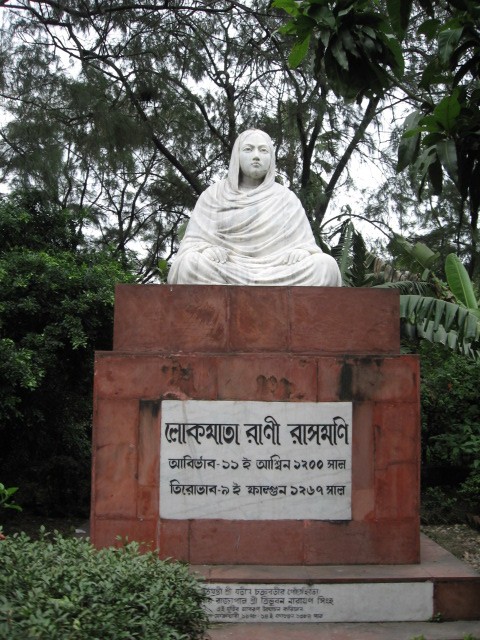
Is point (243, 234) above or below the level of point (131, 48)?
below

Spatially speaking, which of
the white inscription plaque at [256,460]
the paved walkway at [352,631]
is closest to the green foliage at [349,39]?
the white inscription plaque at [256,460]

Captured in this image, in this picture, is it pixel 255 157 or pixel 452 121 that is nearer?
pixel 452 121

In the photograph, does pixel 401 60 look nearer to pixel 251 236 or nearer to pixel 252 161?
pixel 251 236

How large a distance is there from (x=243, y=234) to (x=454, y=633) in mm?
2772

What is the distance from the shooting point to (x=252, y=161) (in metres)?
5.96

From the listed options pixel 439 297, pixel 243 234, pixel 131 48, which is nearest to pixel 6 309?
pixel 243 234

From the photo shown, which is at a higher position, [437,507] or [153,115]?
[153,115]

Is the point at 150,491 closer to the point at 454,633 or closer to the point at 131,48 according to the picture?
the point at 454,633

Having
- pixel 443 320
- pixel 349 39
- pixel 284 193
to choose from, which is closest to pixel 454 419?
pixel 443 320

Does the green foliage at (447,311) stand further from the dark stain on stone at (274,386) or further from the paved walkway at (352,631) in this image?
the paved walkway at (352,631)

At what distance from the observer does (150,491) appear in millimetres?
4926

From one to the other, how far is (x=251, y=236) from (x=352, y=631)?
2.55 meters

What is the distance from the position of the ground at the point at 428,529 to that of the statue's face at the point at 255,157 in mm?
3224

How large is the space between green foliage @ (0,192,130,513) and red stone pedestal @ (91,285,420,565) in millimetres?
2274
